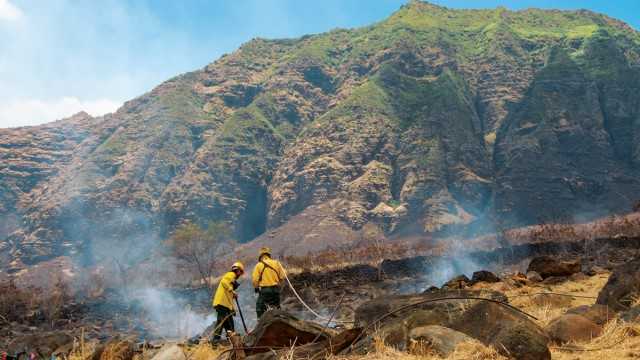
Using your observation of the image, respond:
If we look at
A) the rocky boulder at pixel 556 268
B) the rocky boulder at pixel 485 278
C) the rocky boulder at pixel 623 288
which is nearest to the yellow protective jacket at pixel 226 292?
the rocky boulder at pixel 623 288

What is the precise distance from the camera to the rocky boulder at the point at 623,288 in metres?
8.90

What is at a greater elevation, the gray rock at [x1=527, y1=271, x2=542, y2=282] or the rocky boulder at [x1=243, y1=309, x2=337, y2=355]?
the rocky boulder at [x1=243, y1=309, x2=337, y2=355]

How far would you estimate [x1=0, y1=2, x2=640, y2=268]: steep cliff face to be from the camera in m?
98.2

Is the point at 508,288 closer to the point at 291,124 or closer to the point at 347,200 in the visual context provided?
the point at 347,200

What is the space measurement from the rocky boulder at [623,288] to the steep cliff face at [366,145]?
7984cm

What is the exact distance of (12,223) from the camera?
122375mm

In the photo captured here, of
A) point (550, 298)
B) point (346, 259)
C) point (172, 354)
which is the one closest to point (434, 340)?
point (172, 354)

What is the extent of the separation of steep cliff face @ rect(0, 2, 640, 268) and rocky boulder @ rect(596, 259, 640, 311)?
79.8m


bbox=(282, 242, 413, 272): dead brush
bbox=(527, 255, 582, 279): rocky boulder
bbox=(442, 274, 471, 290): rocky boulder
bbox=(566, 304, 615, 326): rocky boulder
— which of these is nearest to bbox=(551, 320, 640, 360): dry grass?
bbox=(566, 304, 615, 326): rocky boulder

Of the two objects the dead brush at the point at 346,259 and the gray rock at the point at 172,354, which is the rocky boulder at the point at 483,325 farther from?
the dead brush at the point at 346,259

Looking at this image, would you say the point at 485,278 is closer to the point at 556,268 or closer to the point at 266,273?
the point at 556,268

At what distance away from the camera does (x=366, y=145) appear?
109375 millimetres

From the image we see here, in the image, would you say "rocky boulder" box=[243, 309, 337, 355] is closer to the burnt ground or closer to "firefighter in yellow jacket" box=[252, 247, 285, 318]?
"firefighter in yellow jacket" box=[252, 247, 285, 318]

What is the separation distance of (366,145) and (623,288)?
101 metres
